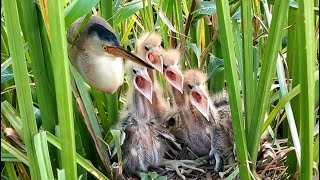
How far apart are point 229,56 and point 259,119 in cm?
15

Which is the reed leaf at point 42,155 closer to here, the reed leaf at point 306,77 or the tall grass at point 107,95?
the tall grass at point 107,95

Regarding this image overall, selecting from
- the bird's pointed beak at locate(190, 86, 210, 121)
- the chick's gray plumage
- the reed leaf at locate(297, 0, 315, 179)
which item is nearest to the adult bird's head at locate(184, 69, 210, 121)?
the bird's pointed beak at locate(190, 86, 210, 121)

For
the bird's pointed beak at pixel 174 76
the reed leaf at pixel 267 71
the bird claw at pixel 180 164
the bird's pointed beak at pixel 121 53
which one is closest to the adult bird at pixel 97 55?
the bird's pointed beak at pixel 121 53

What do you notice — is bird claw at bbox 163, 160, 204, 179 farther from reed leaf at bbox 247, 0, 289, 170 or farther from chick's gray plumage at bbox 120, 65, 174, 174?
reed leaf at bbox 247, 0, 289, 170

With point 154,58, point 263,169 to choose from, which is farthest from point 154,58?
point 263,169

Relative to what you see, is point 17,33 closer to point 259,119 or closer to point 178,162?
point 259,119

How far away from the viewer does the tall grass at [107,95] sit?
2.29 feet

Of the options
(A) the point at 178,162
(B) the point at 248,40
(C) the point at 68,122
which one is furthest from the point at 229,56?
(A) the point at 178,162

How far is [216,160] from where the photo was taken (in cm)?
120

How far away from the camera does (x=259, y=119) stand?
0.88 metres

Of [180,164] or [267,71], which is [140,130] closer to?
[180,164]

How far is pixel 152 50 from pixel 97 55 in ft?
0.45

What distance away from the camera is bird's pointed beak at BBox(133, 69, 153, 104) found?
124 centimetres

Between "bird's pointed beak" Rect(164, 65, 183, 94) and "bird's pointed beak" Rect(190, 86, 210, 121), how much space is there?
1.2 inches
